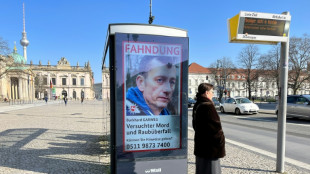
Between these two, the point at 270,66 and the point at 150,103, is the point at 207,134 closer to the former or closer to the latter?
the point at 150,103

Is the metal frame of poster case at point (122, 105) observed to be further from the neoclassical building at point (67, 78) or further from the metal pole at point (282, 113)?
the neoclassical building at point (67, 78)

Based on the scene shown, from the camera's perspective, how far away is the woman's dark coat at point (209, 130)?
244cm

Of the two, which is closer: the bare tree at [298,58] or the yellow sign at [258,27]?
the yellow sign at [258,27]

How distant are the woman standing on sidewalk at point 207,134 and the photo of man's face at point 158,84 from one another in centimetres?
63

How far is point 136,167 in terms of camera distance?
9.96 ft

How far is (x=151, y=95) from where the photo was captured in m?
3.09

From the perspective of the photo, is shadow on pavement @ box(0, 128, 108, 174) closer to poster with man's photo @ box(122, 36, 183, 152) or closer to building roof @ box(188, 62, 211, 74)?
→ poster with man's photo @ box(122, 36, 183, 152)

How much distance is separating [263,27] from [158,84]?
231 cm

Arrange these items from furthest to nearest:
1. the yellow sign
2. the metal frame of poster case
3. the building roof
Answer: the building roof → the yellow sign → the metal frame of poster case

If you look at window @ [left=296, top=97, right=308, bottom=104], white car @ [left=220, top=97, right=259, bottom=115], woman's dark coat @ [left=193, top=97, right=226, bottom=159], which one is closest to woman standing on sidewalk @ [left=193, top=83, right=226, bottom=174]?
woman's dark coat @ [left=193, top=97, right=226, bottom=159]

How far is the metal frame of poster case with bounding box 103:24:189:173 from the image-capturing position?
294cm

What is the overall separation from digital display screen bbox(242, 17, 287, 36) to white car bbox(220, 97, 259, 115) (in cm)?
1320

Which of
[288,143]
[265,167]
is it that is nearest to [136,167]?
[265,167]

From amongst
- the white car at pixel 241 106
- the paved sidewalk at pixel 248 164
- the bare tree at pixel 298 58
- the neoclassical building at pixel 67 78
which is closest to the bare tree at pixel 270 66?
the bare tree at pixel 298 58
